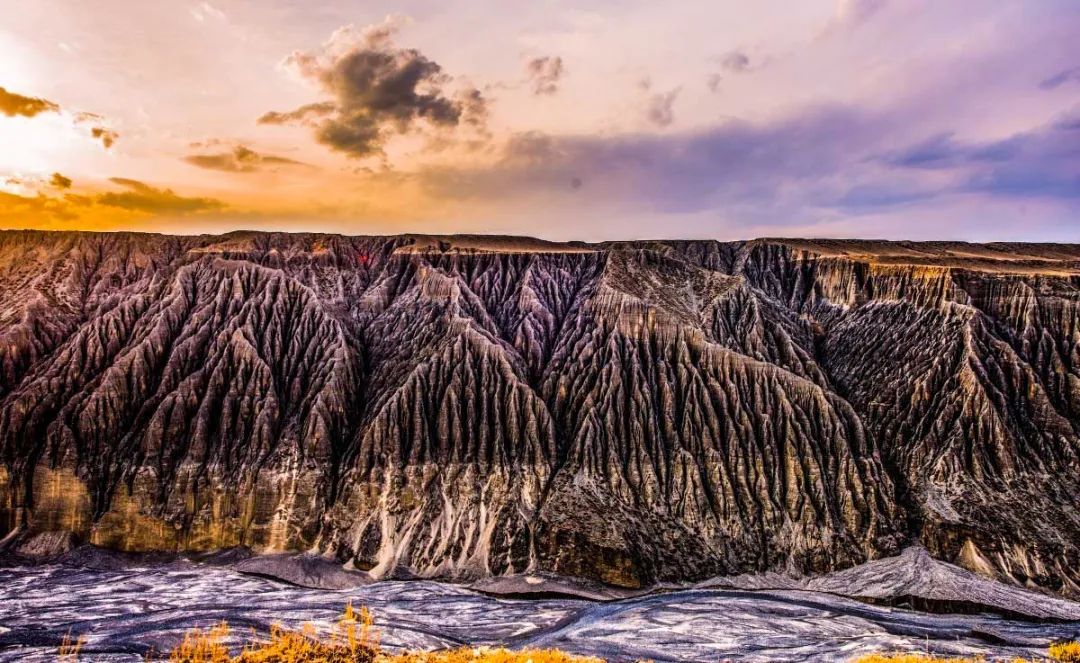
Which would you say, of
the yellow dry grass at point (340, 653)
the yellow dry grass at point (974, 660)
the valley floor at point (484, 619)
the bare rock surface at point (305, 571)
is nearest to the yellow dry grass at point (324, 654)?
the yellow dry grass at point (340, 653)

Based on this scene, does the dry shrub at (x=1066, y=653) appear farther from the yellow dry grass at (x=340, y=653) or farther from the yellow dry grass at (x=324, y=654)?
the yellow dry grass at (x=324, y=654)

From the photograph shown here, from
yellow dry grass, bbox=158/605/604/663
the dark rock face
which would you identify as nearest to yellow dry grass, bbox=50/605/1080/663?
yellow dry grass, bbox=158/605/604/663

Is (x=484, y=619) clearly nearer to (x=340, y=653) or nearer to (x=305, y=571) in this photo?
(x=305, y=571)

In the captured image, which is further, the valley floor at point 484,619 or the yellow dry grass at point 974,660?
the valley floor at point 484,619

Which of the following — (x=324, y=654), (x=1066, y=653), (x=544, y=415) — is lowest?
(x=1066, y=653)

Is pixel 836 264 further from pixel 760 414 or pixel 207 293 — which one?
pixel 207 293

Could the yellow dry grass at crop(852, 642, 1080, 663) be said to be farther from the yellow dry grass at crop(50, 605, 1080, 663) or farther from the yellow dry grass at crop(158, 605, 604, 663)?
the yellow dry grass at crop(158, 605, 604, 663)

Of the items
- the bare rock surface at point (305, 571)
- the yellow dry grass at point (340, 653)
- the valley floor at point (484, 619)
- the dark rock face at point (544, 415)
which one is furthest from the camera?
the dark rock face at point (544, 415)

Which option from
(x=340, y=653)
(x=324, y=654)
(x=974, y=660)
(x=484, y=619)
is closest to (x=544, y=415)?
(x=484, y=619)

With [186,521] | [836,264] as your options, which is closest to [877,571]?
[836,264]
